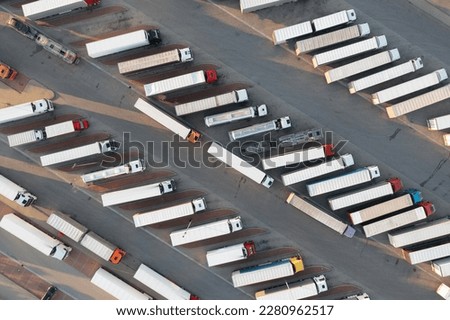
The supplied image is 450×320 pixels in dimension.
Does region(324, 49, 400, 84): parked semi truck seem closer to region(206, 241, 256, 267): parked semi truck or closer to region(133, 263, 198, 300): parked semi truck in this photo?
region(206, 241, 256, 267): parked semi truck

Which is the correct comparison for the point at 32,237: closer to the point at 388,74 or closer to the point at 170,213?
the point at 170,213

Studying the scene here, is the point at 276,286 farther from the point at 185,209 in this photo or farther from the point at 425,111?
the point at 425,111

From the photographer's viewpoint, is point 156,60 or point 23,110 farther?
point 23,110

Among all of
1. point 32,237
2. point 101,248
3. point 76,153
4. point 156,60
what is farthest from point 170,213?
point 156,60

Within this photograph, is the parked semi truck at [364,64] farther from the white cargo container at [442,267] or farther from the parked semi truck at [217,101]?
the white cargo container at [442,267]

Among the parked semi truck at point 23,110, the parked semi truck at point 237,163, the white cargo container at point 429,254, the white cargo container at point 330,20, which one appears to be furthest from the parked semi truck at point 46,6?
the white cargo container at point 429,254

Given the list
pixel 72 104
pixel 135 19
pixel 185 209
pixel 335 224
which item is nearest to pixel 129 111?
pixel 72 104

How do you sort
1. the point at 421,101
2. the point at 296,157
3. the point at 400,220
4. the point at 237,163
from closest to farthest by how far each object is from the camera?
the point at 421,101 < the point at 237,163 < the point at 296,157 < the point at 400,220

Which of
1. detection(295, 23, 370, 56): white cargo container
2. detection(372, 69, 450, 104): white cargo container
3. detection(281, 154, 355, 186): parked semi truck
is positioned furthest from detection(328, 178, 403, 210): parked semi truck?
detection(295, 23, 370, 56): white cargo container
